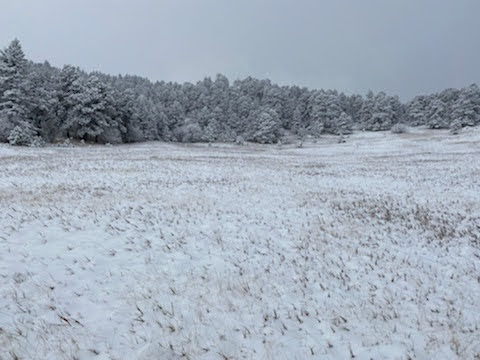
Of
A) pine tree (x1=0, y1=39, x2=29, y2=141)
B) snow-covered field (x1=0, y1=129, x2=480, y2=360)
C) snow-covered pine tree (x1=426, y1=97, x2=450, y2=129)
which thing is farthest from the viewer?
snow-covered pine tree (x1=426, y1=97, x2=450, y2=129)

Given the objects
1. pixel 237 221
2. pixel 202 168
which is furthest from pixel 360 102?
pixel 237 221

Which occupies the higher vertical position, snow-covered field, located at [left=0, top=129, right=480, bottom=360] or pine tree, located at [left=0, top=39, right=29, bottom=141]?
pine tree, located at [left=0, top=39, right=29, bottom=141]

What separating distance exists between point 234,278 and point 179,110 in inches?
2893

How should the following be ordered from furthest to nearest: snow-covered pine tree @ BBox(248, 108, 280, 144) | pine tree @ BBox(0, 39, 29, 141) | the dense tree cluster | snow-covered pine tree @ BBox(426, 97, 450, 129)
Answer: snow-covered pine tree @ BBox(426, 97, 450, 129) → snow-covered pine tree @ BBox(248, 108, 280, 144) → the dense tree cluster → pine tree @ BBox(0, 39, 29, 141)

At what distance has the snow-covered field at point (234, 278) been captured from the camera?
467 centimetres

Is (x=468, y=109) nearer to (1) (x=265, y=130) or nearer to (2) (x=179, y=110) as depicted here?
(1) (x=265, y=130)

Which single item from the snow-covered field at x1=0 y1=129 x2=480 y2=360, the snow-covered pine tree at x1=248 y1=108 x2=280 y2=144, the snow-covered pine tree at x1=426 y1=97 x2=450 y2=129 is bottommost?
the snow-covered field at x1=0 y1=129 x2=480 y2=360

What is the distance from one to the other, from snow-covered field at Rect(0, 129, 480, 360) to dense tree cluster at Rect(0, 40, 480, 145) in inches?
1436

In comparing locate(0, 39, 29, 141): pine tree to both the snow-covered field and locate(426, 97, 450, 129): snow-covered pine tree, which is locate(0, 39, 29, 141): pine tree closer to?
the snow-covered field

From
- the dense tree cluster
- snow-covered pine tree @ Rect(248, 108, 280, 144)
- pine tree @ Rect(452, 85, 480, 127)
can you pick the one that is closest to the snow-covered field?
the dense tree cluster

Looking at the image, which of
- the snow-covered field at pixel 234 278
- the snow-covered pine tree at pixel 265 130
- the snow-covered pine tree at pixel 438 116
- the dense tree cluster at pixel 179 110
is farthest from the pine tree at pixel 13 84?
the snow-covered pine tree at pixel 438 116

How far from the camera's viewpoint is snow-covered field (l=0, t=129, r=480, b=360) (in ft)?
15.3

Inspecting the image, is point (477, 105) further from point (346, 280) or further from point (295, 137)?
point (346, 280)

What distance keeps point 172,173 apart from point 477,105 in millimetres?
A: 91281
